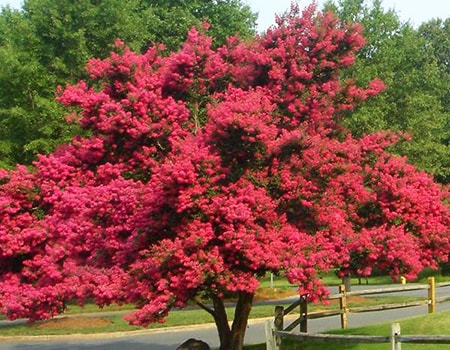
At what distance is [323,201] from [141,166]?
3.64m

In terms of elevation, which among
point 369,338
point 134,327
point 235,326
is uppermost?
point 369,338

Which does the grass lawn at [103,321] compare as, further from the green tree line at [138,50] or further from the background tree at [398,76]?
the background tree at [398,76]

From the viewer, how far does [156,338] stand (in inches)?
895

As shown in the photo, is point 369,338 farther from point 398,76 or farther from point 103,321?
point 398,76

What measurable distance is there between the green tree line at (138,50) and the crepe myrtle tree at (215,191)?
13.4m

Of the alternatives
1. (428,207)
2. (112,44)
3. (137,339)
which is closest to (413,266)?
(428,207)

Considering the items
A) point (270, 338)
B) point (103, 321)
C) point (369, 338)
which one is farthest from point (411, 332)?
point (103, 321)

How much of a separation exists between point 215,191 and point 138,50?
20681 mm

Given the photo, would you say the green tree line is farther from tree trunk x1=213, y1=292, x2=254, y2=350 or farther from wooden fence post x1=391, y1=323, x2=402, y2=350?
wooden fence post x1=391, y1=323, x2=402, y2=350

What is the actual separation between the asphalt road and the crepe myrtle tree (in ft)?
19.8

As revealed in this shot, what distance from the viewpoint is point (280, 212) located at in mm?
12953

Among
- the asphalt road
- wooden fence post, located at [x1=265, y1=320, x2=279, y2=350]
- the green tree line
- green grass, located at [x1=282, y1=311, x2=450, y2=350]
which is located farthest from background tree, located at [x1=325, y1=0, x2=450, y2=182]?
wooden fence post, located at [x1=265, y1=320, x2=279, y2=350]

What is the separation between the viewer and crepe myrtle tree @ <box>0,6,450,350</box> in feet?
38.6

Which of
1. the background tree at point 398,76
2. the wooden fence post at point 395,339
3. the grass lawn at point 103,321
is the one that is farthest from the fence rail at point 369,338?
the background tree at point 398,76
